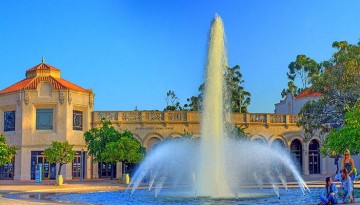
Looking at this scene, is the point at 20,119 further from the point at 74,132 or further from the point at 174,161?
the point at 174,161

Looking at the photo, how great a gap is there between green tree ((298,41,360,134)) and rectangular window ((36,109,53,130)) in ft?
69.6

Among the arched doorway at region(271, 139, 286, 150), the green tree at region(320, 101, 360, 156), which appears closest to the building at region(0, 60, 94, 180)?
the arched doorway at region(271, 139, 286, 150)

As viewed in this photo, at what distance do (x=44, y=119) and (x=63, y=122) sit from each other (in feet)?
6.12

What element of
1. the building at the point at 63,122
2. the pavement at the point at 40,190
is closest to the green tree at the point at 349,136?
the pavement at the point at 40,190

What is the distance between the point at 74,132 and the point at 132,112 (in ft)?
18.6

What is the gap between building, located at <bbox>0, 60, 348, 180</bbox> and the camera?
4781 cm

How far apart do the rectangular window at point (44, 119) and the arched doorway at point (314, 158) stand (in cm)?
2621

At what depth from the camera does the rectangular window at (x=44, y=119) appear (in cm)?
4822

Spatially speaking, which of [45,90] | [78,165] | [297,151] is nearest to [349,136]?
[78,165]

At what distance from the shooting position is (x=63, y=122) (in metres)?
47.8

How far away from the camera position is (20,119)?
4791 centimetres

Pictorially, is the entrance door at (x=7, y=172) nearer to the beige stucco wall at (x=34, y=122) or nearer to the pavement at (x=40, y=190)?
the beige stucco wall at (x=34, y=122)

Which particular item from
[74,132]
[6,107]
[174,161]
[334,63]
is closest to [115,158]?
[174,161]

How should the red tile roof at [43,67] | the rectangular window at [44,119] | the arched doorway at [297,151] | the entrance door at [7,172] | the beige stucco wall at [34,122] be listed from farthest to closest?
1. the arched doorway at [297,151]
2. the red tile roof at [43,67]
3. the entrance door at [7,172]
4. the rectangular window at [44,119]
5. the beige stucco wall at [34,122]
